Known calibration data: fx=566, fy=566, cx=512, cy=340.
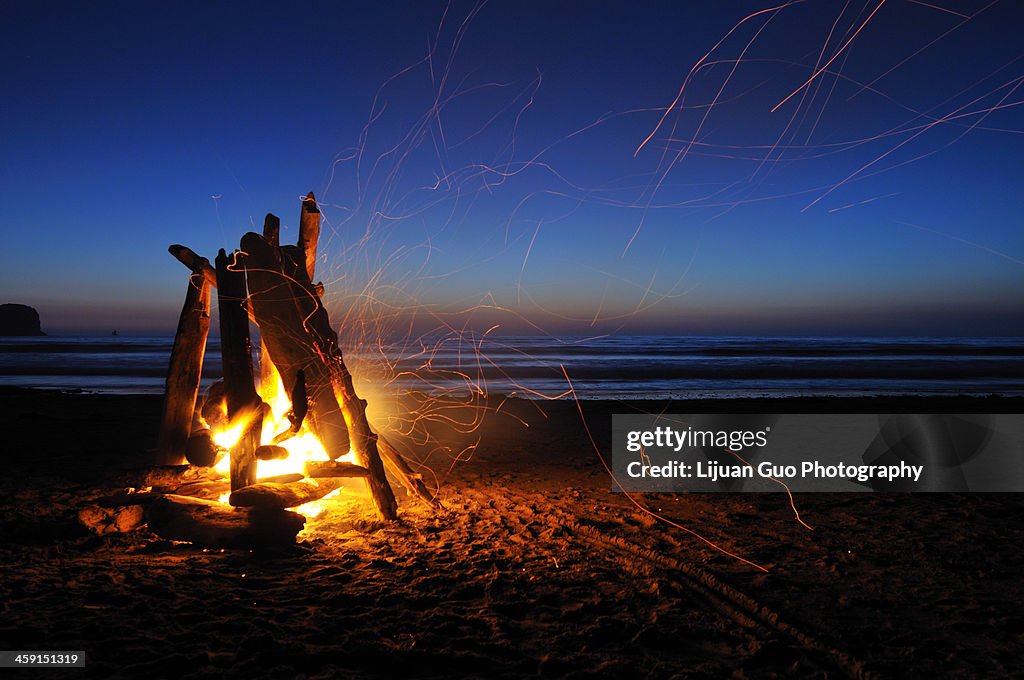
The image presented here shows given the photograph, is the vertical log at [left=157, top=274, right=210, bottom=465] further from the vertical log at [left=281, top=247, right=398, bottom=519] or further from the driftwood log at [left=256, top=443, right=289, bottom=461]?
the driftwood log at [left=256, top=443, right=289, bottom=461]

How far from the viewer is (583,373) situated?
26.1 metres

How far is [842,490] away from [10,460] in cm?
1071

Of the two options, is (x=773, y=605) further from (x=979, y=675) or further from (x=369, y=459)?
(x=369, y=459)

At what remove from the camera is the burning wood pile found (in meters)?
4.85

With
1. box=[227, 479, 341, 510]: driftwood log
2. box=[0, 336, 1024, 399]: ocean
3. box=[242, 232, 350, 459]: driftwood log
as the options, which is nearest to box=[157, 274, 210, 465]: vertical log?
box=[242, 232, 350, 459]: driftwood log

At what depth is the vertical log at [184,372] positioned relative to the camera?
5875 mm

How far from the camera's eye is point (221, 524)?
4715mm

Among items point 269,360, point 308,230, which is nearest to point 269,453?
point 269,360

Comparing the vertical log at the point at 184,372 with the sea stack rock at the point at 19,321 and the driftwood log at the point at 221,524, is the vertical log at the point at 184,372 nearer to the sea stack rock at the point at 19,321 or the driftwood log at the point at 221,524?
the driftwood log at the point at 221,524

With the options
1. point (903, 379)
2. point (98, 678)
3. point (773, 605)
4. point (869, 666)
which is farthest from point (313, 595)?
point (903, 379)

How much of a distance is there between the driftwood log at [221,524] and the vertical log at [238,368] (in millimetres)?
349

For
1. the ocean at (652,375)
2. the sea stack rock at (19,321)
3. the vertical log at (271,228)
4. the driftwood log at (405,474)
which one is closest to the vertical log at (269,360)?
the vertical log at (271,228)

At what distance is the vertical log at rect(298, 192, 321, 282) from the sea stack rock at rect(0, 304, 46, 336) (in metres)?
115

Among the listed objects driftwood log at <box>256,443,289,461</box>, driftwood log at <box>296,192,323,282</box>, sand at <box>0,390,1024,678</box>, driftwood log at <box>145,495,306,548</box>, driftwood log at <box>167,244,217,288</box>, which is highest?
driftwood log at <box>296,192,323,282</box>
